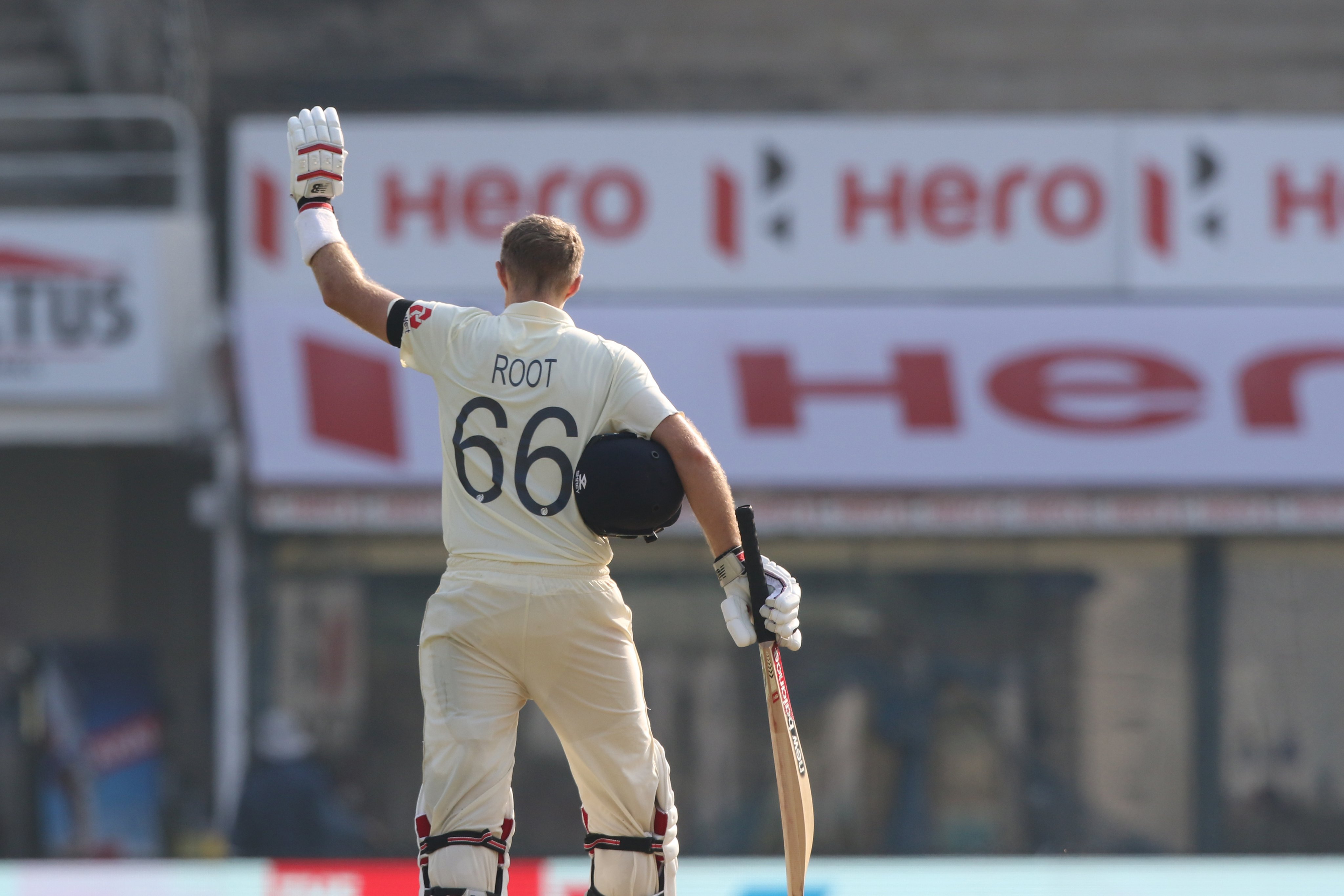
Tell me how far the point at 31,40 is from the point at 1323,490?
915 centimetres

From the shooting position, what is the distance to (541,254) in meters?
3.88

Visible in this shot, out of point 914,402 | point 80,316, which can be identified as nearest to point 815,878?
point 914,402

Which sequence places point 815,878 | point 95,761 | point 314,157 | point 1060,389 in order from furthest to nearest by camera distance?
1. point 95,761
2. point 1060,389
3. point 815,878
4. point 314,157

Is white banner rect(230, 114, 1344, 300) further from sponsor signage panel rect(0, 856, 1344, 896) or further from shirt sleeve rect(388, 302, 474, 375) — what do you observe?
shirt sleeve rect(388, 302, 474, 375)

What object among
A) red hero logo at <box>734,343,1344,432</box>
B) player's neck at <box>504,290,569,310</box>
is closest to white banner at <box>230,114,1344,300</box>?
red hero logo at <box>734,343,1344,432</box>

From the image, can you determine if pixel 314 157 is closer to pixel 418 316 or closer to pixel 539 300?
pixel 418 316

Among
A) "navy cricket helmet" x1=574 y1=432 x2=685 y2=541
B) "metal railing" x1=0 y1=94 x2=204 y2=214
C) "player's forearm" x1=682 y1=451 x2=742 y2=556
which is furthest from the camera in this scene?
"metal railing" x1=0 y1=94 x2=204 y2=214

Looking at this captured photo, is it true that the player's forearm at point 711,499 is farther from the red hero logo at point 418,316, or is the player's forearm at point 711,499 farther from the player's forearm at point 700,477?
the red hero logo at point 418,316

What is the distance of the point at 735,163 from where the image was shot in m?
10.0

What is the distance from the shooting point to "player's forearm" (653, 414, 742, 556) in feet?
12.4

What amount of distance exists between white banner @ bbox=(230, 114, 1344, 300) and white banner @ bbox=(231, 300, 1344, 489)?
44cm

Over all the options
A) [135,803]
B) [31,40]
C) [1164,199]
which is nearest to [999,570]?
[1164,199]

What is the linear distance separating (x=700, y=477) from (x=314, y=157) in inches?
52.4

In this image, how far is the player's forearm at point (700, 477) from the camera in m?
3.78
